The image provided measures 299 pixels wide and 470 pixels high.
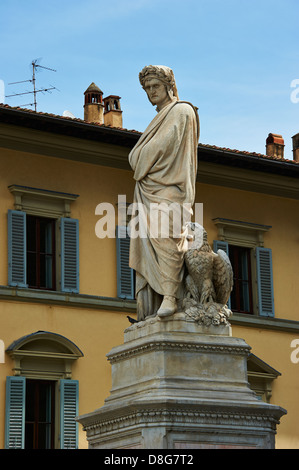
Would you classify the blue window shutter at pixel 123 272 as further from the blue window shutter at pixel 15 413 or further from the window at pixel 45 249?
the blue window shutter at pixel 15 413

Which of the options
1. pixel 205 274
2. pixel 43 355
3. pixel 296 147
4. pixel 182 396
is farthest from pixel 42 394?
pixel 182 396

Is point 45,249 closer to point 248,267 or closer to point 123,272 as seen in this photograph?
point 123,272

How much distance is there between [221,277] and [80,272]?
12430mm

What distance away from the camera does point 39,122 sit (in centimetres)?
2516

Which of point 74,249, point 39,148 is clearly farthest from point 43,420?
point 39,148

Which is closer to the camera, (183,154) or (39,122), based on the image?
(183,154)

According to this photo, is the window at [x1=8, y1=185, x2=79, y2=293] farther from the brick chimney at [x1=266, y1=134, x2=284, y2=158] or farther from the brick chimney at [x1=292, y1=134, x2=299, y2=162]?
the brick chimney at [x1=292, y1=134, x2=299, y2=162]

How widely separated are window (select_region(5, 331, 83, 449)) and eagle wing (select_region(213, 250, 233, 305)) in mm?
10934

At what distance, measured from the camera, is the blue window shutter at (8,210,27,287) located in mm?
24188

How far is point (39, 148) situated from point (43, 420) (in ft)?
17.7

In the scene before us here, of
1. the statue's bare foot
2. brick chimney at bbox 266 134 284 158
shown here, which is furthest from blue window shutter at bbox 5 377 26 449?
the statue's bare foot
